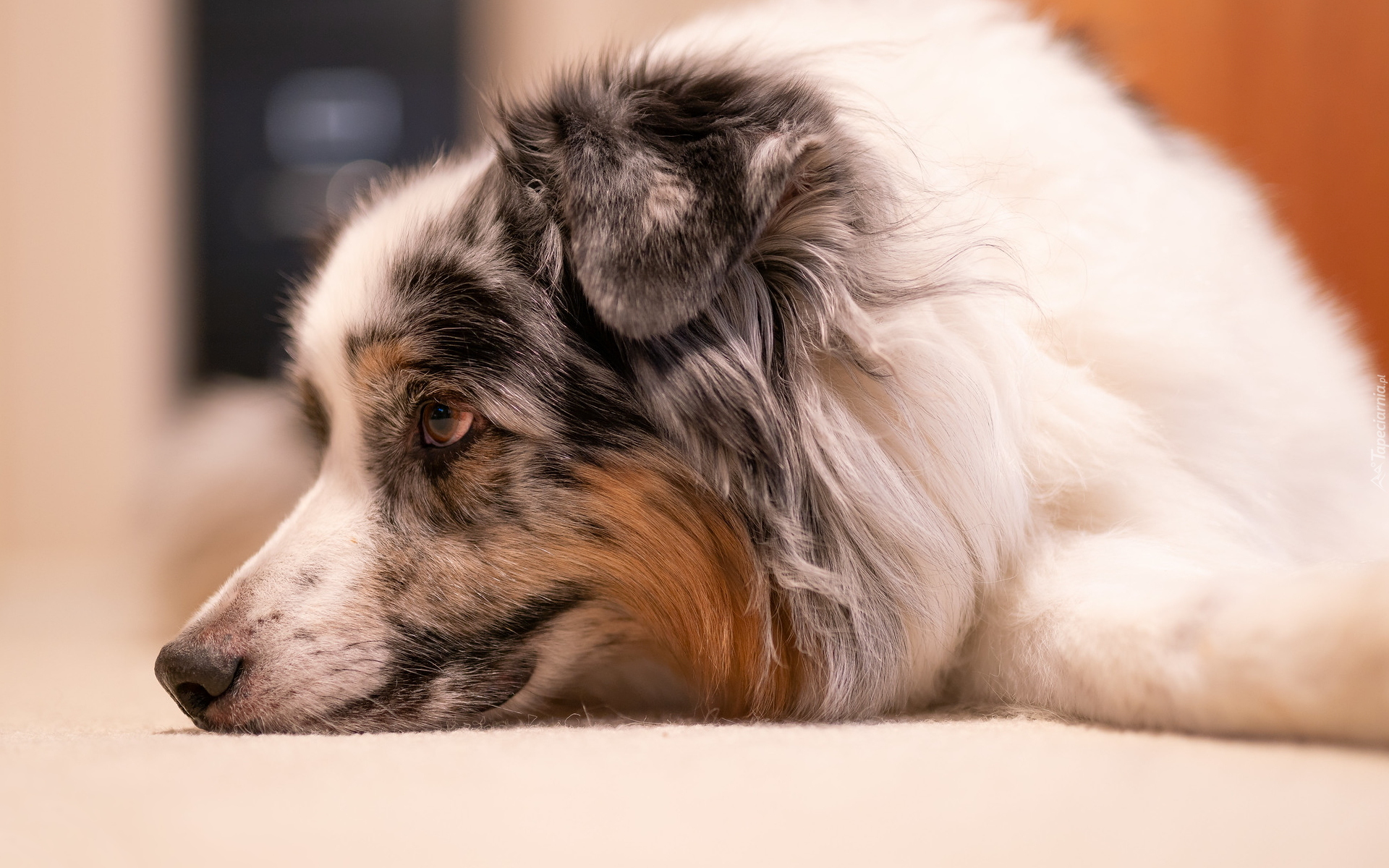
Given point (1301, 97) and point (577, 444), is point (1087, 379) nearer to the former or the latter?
point (577, 444)

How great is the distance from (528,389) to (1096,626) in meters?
0.66

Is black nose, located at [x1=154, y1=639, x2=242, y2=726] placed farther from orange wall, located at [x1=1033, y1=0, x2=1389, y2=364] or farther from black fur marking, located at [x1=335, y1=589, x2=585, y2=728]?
orange wall, located at [x1=1033, y1=0, x2=1389, y2=364]

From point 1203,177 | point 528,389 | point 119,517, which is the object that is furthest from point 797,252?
point 119,517

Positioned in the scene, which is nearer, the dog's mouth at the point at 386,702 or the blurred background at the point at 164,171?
the dog's mouth at the point at 386,702

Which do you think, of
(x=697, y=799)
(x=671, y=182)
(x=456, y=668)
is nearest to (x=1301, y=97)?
(x=671, y=182)

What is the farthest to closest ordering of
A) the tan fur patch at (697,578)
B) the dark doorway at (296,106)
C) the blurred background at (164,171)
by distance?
the dark doorway at (296,106)
the blurred background at (164,171)
the tan fur patch at (697,578)

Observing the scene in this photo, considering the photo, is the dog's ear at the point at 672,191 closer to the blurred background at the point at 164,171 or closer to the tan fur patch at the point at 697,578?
the tan fur patch at the point at 697,578

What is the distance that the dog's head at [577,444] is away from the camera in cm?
123

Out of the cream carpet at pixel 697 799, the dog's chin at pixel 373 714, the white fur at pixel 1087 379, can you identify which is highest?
the white fur at pixel 1087 379

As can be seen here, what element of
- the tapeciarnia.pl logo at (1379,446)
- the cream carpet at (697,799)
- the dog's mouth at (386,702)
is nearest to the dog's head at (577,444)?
the dog's mouth at (386,702)

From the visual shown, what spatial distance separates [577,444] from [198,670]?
469mm

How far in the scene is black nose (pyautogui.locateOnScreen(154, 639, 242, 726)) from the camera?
1.21 m

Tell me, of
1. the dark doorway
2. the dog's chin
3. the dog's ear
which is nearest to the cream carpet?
the dog's chin

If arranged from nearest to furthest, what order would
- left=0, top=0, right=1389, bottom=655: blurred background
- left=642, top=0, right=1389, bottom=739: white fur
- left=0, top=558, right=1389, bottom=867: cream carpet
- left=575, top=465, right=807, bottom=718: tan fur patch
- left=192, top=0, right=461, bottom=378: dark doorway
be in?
1. left=0, top=558, right=1389, bottom=867: cream carpet
2. left=642, top=0, right=1389, bottom=739: white fur
3. left=575, top=465, right=807, bottom=718: tan fur patch
4. left=0, top=0, right=1389, bottom=655: blurred background
5. left=192, top=0, right=461, bottom=378: dark doorway
